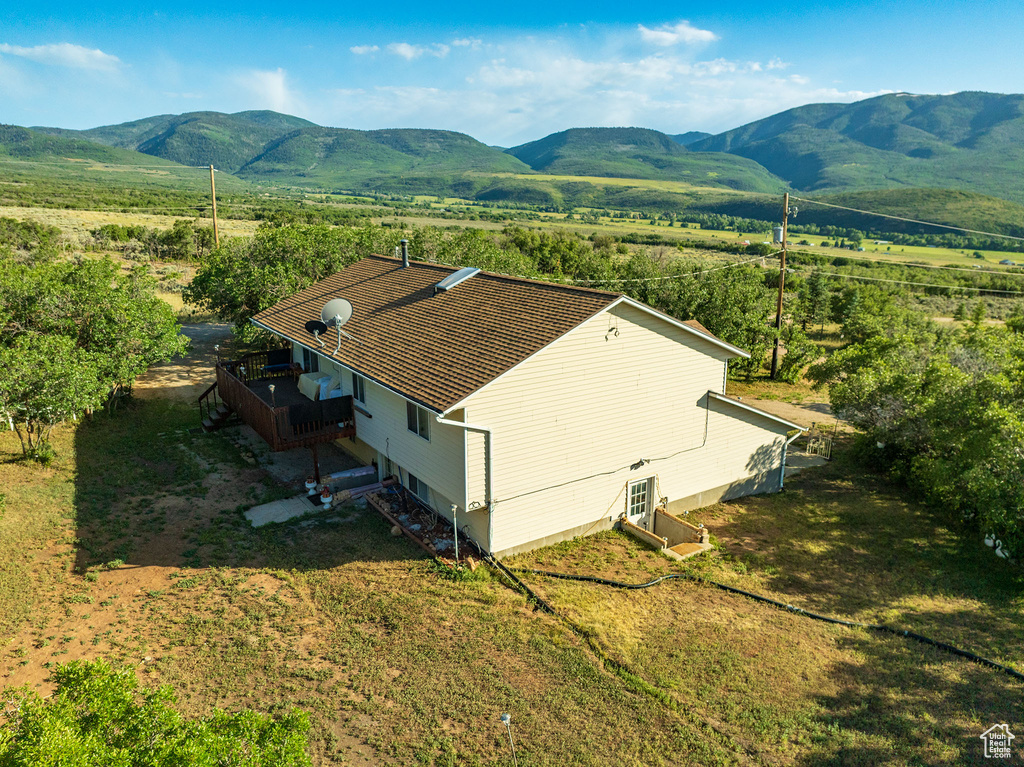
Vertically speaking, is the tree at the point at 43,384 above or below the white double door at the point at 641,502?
above

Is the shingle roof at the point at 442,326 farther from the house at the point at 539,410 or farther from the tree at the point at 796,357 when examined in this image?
the tree at the point at 796,357

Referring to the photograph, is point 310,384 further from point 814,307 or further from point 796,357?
point 814,307

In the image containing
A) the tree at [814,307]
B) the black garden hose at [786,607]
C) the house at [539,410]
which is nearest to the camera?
the black garden hose at [786,607]

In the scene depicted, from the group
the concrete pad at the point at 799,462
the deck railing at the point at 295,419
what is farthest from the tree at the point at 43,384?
the concrete pad at the point at 799,462

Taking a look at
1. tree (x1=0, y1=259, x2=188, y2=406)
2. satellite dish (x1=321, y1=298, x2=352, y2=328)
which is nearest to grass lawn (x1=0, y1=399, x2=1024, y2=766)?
tree (x1=0, y1=259, x2=188, y2=406)

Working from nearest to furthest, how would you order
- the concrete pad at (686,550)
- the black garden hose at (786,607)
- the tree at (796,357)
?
the black garden hose at (786,607), the concrete pad at (686,550), the tree at (796,357)

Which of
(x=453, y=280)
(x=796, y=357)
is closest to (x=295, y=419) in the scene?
(x=453, y=280)
